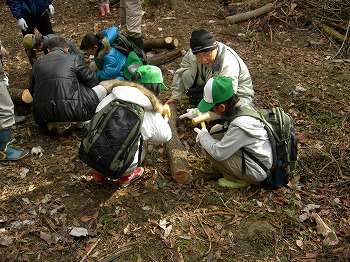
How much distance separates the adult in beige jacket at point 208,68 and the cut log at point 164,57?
1804 millimetres

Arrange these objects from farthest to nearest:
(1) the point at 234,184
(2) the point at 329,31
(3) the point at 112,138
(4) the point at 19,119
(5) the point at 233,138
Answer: (2) the point at 329,31, (4) the point at 19,119, (1) the point at 234,184, (5) the point at 233,138, (3) the point at 112,138

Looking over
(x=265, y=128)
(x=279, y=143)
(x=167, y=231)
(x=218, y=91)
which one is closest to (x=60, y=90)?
(x=218, y=91)

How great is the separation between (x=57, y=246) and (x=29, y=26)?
509cm

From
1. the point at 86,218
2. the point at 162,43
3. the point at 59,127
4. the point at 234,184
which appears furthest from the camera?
the point at 162,43

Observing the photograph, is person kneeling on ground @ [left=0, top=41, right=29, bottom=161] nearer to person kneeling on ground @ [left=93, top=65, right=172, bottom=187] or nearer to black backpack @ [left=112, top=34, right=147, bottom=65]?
person kneeling on ground @ [left=93, top=65, right=172, bottom=187]

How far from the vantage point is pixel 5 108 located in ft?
15.5

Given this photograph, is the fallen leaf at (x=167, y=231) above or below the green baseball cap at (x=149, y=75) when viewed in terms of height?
below

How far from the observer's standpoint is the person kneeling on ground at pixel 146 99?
3.90m

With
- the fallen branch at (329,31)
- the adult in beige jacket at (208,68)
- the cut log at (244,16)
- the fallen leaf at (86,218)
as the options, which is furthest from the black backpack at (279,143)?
the cut log at (244,16)

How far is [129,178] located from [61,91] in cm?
169

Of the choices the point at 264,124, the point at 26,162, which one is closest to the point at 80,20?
the point at 26,162

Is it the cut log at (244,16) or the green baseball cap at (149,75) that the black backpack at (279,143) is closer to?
the green baseball cap at (149,75)

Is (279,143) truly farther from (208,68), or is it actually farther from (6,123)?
(6,123)


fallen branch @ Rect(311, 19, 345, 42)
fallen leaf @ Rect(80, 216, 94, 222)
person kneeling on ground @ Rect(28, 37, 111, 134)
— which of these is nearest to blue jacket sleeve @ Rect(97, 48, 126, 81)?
person kneeling on ground @ Rect(28, 37, 111, 134)
